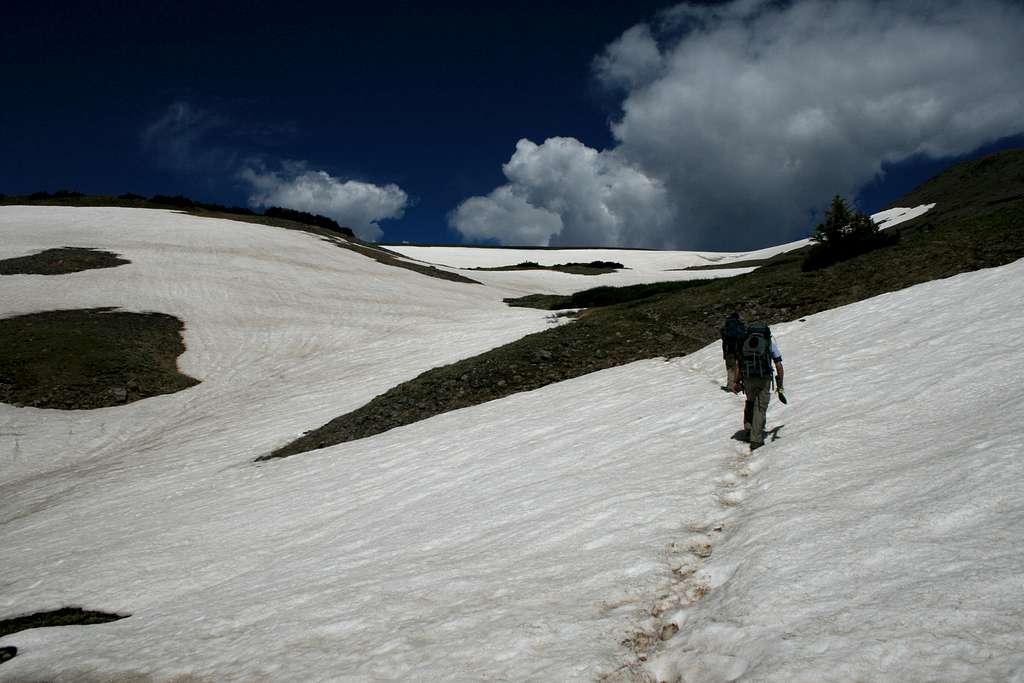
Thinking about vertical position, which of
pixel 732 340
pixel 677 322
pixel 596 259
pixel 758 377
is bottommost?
pixel 758 377

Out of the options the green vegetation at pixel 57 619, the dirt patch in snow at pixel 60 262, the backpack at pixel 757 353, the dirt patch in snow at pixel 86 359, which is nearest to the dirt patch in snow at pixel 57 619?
the green vegetation at pixel 57 619

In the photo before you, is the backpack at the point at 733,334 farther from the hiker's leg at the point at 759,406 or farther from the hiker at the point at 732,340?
the hiker's leg at the point at 759,406

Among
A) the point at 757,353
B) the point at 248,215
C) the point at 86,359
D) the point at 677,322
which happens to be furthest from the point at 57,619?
the point at 248,215

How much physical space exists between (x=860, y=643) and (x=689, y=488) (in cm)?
475

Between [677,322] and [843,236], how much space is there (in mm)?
10232

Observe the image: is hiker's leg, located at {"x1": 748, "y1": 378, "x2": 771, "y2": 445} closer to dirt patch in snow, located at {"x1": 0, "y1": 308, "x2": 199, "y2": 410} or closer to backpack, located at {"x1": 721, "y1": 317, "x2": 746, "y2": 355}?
backpack, located at {"x1": 721, "y1": 317, "x2": 746, "y2": 355}

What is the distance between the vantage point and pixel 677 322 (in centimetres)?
2675

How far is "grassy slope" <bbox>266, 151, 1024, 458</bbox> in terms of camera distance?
21.4m

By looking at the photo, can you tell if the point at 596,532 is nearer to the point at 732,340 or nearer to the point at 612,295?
the point at 732,340

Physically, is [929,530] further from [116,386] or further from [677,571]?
[116,386]

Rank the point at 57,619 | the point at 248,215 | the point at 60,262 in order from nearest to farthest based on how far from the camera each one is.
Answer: the point at 57,619
the point at 60,262
the point at 248,215

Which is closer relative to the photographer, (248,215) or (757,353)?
(757,353)

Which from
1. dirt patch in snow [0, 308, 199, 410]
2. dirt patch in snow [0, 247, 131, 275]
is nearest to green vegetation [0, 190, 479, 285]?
A: dirt patch in snow [0, 247, 131, 275]

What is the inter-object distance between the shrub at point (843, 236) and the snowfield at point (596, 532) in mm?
9316
